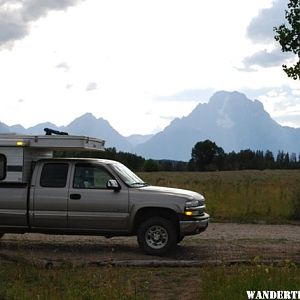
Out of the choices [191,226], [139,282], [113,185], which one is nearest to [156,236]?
[191,226]

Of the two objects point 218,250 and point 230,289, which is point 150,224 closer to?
point 218,250

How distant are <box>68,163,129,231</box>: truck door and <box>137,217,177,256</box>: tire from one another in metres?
0.40

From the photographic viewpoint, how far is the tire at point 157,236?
10.5 m

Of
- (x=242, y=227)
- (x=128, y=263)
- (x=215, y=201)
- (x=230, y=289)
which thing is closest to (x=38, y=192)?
(x=128, y=263)

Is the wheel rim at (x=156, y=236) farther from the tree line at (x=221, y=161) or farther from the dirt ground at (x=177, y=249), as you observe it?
the tree line at (x=221, y=161)

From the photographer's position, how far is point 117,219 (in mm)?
10672

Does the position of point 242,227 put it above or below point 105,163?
below

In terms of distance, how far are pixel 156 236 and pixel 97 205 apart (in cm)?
129

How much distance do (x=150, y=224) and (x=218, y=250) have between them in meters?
1.50

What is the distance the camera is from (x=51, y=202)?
10898mm

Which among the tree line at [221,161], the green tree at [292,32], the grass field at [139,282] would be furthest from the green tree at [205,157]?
the grass field at [139,282]

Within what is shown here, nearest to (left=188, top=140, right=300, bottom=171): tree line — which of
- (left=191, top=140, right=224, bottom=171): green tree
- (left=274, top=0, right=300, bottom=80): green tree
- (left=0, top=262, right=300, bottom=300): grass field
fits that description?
(left=191, top=140, right=224, bottom=171): green tree

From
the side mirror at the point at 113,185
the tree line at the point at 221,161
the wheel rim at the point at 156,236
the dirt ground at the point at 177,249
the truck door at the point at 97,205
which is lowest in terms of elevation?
the dirt ground at the point at 177,249

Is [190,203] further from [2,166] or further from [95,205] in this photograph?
[2,166]
